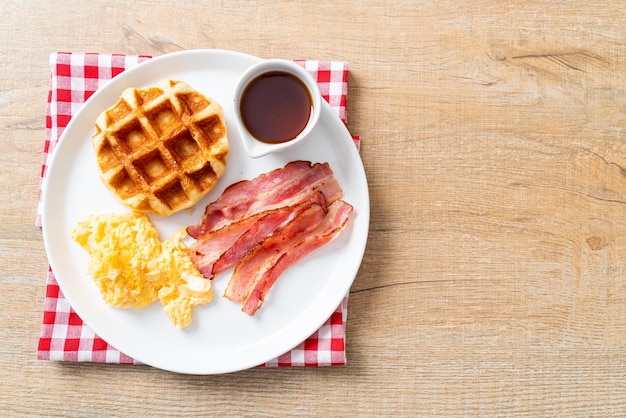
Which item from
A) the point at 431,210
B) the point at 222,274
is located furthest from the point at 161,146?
the point at 431,210

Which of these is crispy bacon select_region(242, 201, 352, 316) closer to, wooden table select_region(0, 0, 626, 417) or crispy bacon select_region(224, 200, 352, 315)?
crispy bacon select_region(224, 200, 352, 315)

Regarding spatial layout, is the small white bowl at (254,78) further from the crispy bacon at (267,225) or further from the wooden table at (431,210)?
the wooden table at (431,210)

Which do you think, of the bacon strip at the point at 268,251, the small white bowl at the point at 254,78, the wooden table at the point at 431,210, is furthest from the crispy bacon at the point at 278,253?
the small white bowl at the point at 254,78

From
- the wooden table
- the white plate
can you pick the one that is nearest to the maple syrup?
the white plate

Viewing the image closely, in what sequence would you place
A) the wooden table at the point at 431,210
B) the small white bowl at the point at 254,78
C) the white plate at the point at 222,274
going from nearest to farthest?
the small white bowl at the point at 254,78, the white plate at the point at 222,274, the wooden table at the point at 431,210

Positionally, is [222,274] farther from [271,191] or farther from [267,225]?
[271,191]

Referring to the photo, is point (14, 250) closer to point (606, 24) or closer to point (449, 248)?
point (449, 248)
